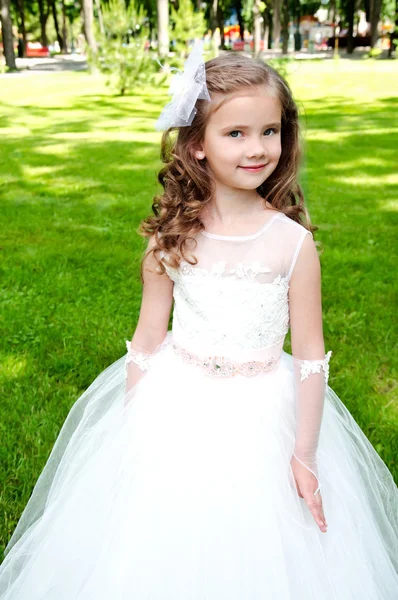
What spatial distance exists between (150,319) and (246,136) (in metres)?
0.76

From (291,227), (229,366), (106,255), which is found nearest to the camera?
(291,227)

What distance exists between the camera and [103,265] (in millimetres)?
5398

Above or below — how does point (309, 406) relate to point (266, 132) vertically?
below

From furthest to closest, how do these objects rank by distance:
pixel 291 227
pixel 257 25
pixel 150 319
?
1. pixel 257 25
2. pixel 150 319
3. pixel 291 227

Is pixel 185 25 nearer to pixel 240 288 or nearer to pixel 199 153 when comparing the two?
pixel 199 153

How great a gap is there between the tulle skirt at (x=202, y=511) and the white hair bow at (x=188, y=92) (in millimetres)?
834

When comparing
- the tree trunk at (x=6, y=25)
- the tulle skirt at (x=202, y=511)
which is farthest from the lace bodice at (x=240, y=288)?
the tree trunk at (x=6, y=25)

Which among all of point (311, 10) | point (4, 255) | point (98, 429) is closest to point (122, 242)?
point (4, 255)

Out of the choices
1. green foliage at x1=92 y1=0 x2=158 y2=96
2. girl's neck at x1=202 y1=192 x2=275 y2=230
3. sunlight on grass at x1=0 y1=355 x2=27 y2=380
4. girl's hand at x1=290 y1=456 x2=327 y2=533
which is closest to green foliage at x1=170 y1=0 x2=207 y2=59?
green foliage at x1=92 y1=0 x2=158 y2=96

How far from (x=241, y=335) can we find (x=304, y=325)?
223mm

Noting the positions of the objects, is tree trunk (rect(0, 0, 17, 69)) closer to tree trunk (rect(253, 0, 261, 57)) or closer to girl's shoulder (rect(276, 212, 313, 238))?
tree trunk (rect(253, 0, 261, 57))

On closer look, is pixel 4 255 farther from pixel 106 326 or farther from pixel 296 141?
Answer: pixel 296 141

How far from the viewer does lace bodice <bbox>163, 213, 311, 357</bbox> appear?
2.13m

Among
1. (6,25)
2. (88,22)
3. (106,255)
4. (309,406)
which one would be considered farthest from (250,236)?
(6,25)
